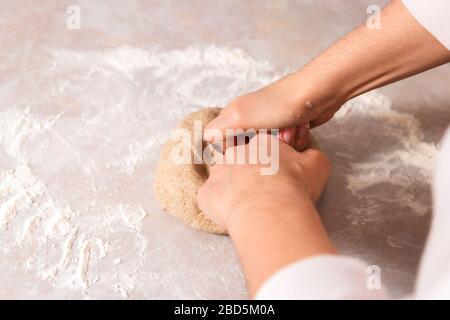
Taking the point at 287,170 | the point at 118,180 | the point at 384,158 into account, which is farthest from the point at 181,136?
the point at 384,158

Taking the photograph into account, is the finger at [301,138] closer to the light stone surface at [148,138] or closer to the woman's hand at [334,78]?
the woman's hand at [334,78]

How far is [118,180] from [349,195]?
20.2 inches

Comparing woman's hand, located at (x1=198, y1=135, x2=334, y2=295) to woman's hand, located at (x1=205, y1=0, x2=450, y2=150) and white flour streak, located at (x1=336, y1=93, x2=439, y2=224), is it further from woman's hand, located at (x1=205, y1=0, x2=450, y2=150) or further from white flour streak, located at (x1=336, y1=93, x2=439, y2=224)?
white flour streak, located at (x1=336, y1=93, x2=439, y2=224)

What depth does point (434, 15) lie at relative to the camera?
3.36ft

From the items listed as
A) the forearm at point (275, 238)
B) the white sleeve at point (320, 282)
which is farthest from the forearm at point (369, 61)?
the white sleeve at point (320, 282)

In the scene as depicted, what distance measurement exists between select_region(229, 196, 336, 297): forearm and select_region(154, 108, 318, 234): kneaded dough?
32cm

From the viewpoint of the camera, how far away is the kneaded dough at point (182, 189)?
1.16m

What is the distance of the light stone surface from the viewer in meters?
1.14

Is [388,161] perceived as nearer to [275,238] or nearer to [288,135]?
[288,135]

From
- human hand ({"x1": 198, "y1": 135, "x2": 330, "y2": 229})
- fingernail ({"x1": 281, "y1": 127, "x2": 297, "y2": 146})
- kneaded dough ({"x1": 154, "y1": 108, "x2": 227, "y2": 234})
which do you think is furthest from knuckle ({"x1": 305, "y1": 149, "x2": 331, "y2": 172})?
kneaded dough ({"x1": 154, "y1": 108, "x2": 227, "y2": 234})

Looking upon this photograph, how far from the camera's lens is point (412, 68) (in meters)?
1.15

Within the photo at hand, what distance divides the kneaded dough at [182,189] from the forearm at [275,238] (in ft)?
1.04

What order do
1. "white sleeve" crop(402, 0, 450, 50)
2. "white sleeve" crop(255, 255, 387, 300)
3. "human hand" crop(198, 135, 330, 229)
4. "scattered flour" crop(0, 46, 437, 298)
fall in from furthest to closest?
"scattered flour" crop(0, 46, 437, 298) → "white sleeve" crop(402, 0, 450, 50) → "human hand" crop(198, 135, 330, 229) → "white sleeve" crop(255, 255, 387, 300)
